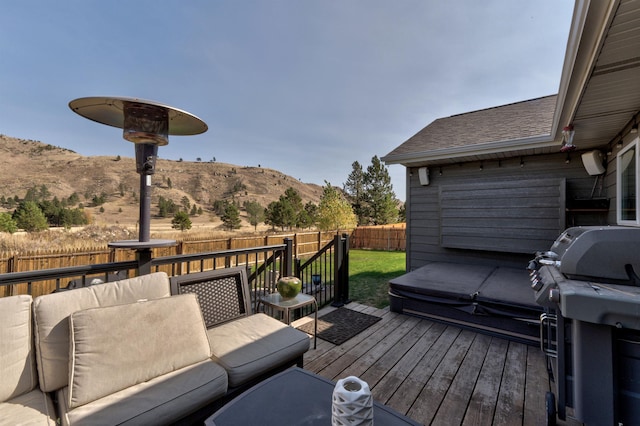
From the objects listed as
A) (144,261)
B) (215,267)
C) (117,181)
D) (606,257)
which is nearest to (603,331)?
(606,257)

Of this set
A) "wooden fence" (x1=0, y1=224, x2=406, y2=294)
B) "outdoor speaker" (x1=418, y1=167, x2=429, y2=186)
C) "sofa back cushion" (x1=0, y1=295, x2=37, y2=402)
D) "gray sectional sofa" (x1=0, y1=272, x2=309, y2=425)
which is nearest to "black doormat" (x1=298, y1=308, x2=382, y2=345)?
"wooden fence" (x1=0, y1=224, x2=406, y2=294)

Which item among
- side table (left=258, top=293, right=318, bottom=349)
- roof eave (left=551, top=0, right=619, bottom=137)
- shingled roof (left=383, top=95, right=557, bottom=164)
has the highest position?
shingled roof (left=383, top=95, right=557, bottom=164)

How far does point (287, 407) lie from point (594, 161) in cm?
488

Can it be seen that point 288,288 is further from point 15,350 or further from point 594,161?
point 594,161

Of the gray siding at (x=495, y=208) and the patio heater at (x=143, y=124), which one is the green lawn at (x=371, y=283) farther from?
the patio heater at (x=143, y=124)

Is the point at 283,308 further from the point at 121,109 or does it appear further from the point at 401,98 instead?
the point at 401,98

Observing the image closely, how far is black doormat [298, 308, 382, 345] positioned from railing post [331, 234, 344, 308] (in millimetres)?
Answer: 223

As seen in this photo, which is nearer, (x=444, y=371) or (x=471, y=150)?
(x=444, y=371)

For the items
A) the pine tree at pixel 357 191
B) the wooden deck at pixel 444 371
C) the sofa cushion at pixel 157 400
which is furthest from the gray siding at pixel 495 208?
the pine tree at pixel 357 191

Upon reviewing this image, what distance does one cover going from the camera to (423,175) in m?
5.05

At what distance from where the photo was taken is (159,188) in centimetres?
3638

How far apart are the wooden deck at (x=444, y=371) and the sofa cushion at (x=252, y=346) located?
55 cm

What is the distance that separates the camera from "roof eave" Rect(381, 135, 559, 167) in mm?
3671

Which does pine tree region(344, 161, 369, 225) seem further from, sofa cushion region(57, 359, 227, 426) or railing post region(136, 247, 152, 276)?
sofa cushion region(57, 359, 227, 426)
